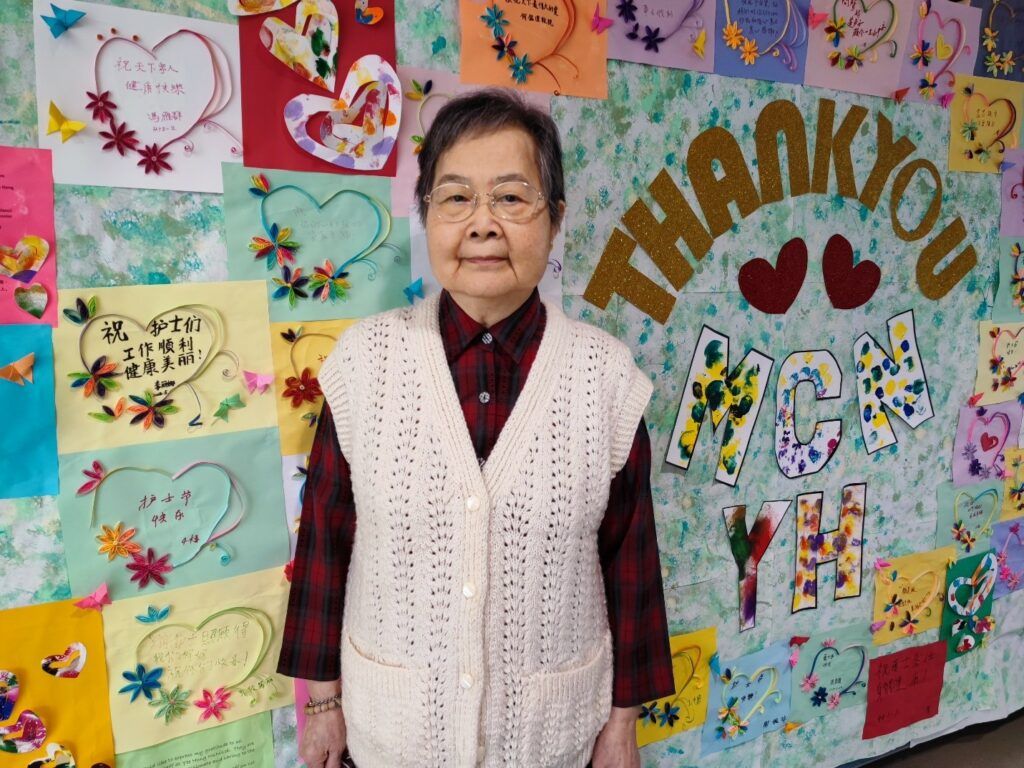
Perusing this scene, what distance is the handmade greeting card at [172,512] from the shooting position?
990mm

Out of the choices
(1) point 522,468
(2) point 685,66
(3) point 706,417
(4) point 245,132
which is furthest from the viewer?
(3) point 706,417

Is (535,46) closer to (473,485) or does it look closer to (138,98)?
(138,98)

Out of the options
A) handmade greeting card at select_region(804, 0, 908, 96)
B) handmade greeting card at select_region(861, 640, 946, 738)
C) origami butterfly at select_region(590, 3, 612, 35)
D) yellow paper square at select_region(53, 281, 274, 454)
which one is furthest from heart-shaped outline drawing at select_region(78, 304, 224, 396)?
handmade greeting card at select_region(861, 640, 946, 738)

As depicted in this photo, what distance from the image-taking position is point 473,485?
872mm

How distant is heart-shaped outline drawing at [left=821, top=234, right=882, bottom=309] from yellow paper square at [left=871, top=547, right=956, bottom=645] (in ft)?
2.14

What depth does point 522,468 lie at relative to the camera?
89 cm

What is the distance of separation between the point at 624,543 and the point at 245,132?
80 centimetres

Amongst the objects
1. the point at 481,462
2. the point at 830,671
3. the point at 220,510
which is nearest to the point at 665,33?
the point at 481,462

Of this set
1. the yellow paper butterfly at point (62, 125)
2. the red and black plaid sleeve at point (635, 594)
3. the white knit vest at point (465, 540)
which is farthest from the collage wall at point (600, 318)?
the red and black plaid sleeve at point (635, 594)

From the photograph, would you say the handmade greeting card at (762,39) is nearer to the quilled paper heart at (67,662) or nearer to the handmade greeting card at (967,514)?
the handmade greeting card at (967,514)

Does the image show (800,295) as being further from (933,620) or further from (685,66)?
(933,620)

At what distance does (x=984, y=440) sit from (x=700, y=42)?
4.04 ft

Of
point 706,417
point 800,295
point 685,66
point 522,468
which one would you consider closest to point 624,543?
point 522,468

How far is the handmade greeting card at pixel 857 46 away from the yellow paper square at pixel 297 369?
108 cm
